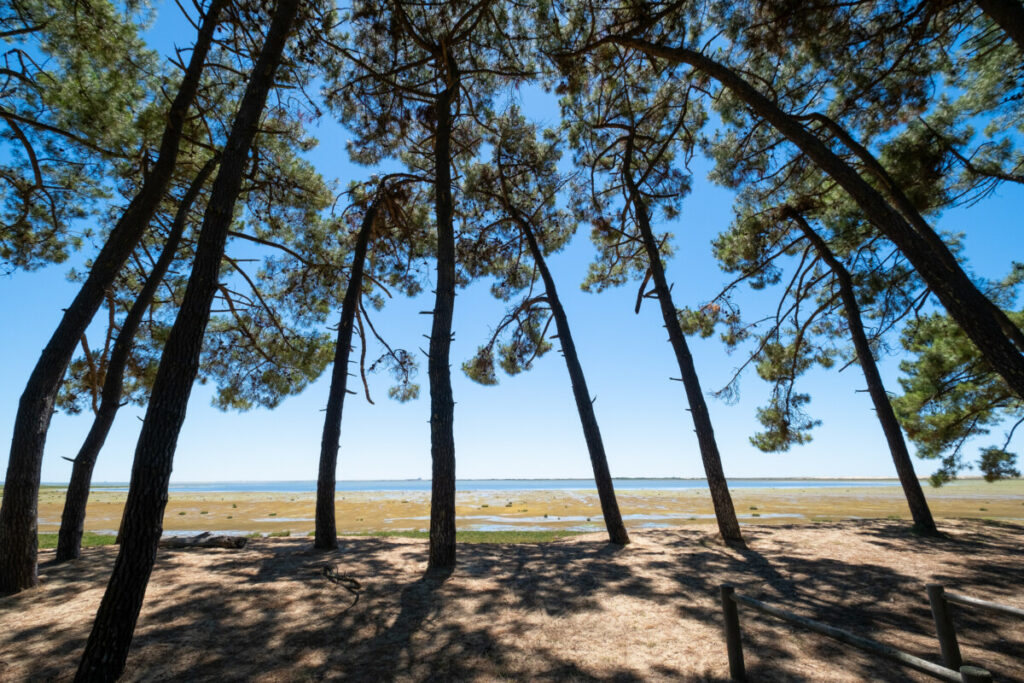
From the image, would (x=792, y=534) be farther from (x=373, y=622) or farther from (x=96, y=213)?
(x=96, y=213)

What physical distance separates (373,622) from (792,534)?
8444 millimetres

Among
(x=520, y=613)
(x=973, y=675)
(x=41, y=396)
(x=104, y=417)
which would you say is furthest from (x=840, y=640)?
(x=104, y=417)

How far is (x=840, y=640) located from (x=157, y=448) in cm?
551

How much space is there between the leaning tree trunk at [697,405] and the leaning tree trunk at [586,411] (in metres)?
1.96

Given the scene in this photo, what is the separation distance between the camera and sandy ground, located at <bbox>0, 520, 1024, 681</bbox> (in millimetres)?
3684

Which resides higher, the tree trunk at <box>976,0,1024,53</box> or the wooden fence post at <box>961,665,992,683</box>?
the tree trunk at <box>976,0,1024,53</box>

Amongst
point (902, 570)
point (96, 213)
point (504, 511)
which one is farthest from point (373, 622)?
point (504, 511)

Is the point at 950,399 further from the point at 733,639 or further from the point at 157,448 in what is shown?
the point at 157,448

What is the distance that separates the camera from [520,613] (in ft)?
16.3

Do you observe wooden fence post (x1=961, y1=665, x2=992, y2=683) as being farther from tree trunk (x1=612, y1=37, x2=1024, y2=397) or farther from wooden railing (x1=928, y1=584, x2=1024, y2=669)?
tree trunk (x1=612, y1=37, x2=1024, y2=397)

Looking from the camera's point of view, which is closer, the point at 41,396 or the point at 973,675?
the point at 973,675

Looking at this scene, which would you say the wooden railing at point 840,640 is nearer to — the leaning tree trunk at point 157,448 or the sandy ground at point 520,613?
the sandy ground at point 520,613

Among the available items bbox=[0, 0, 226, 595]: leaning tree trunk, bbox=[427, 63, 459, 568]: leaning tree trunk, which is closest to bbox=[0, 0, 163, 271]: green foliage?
bbox=[0, 0, 226, 595]: leaning tree trunk

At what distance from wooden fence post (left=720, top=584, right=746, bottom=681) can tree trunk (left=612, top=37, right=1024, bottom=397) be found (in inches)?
144
